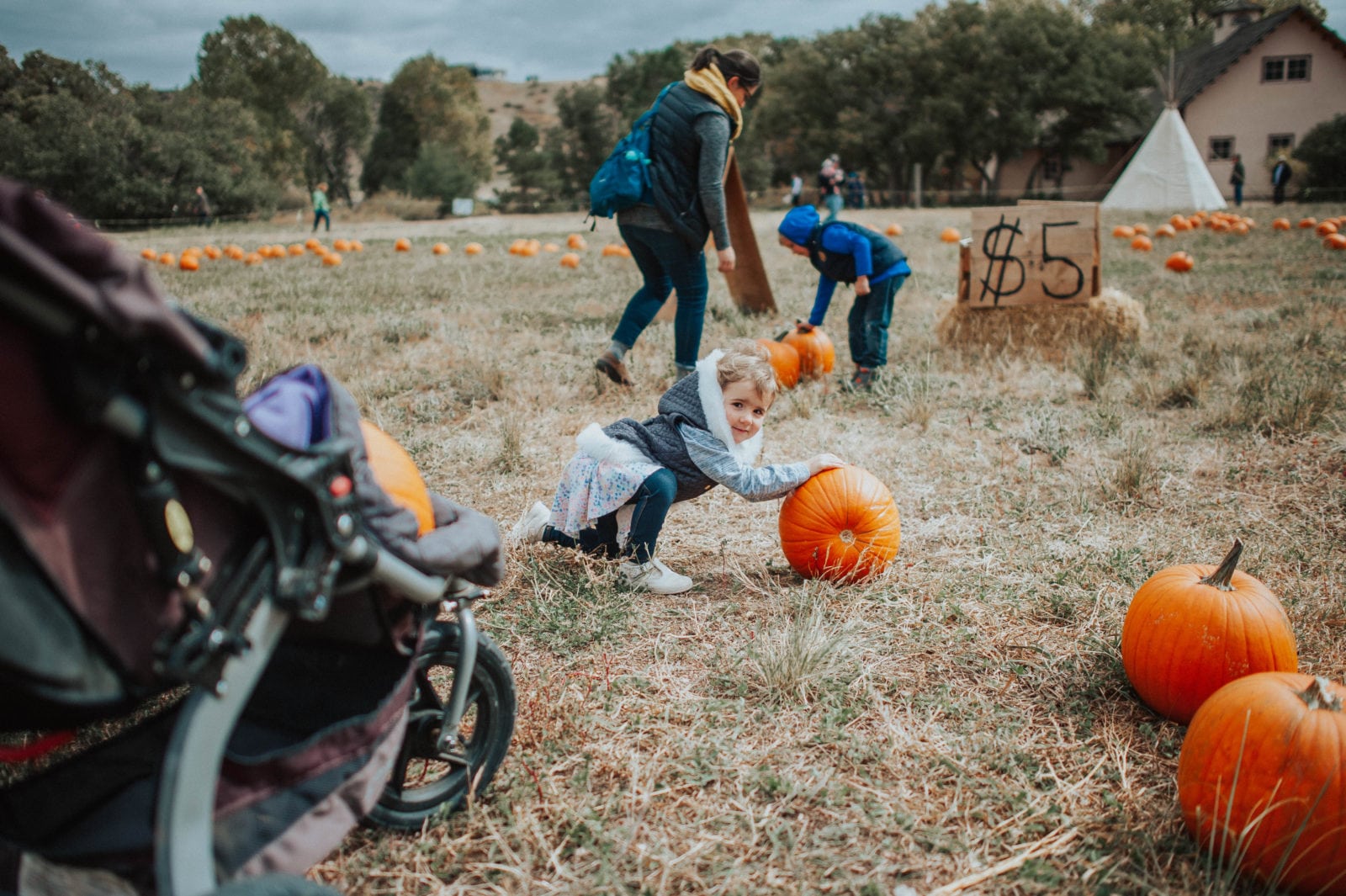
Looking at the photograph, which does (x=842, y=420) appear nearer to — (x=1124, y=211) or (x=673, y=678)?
(x=673, y=678)

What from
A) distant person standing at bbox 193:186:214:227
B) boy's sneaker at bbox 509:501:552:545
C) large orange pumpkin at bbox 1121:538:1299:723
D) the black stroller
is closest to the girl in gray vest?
boy's sneaker at bbox 509:501:552:545

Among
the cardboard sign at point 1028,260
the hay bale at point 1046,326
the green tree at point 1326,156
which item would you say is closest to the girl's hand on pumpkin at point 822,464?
the hay bale at point 1046,326

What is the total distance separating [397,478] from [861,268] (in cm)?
480

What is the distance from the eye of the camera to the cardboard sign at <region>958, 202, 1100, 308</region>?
727cm

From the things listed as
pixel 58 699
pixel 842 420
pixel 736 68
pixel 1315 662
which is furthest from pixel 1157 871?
pixel 736 68

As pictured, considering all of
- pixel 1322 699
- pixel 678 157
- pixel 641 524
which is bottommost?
pixel 1322 699

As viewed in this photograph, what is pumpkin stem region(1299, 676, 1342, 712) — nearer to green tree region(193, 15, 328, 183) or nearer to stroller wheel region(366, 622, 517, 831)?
stroller wheel region(366, 622, 517, 831)

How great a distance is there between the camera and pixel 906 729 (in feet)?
8.38

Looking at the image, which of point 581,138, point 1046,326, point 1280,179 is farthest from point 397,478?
point 581,138

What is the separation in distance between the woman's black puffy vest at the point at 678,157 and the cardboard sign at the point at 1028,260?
2888 millimetres

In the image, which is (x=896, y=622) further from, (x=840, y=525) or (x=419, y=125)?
(x=419, y=125)

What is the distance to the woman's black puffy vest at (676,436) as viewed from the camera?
11.2ft

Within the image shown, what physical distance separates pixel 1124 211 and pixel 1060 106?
64.9 feet

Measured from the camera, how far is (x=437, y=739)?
2.07 m
